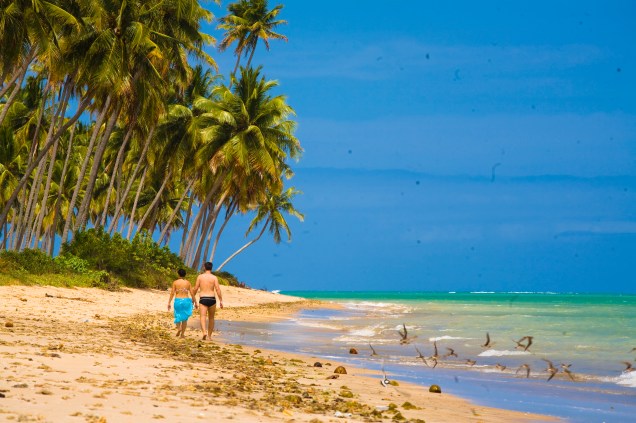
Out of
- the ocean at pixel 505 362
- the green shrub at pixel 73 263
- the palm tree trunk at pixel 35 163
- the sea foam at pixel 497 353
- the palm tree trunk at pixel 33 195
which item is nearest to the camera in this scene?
the ocean at pixel 505 362

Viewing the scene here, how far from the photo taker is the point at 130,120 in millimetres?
29031

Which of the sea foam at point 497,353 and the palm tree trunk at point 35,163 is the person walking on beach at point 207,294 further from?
the palm tree trunk at point 35,163

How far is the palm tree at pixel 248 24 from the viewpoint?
153 feet

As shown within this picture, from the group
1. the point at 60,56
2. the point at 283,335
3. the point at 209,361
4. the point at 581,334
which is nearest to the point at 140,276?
the point at 60,56

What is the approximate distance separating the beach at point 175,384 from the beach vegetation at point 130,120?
1266 cm

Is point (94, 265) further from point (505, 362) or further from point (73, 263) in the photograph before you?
point (505, 362)

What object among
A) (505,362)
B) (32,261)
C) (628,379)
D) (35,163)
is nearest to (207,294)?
(505,362)

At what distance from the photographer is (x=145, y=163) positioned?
4131 centimetres

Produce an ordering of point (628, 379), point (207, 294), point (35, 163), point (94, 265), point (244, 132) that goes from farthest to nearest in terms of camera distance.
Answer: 1. point (244, 132)
2. point (94, 265)
3. point (35, 163)
4. point (207, 294)
5. point (628, 379)

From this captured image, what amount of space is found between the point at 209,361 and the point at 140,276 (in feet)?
69.5

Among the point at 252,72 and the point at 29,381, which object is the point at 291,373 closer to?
the point at 29,381

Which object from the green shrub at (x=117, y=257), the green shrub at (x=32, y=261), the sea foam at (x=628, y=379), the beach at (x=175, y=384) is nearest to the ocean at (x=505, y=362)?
the sea foam at (x=628, y=379)

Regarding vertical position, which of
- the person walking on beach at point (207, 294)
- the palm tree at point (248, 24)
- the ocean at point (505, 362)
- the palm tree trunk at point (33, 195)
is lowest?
the ocean at point (505, 362)

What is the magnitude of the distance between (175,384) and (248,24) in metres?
41.9
